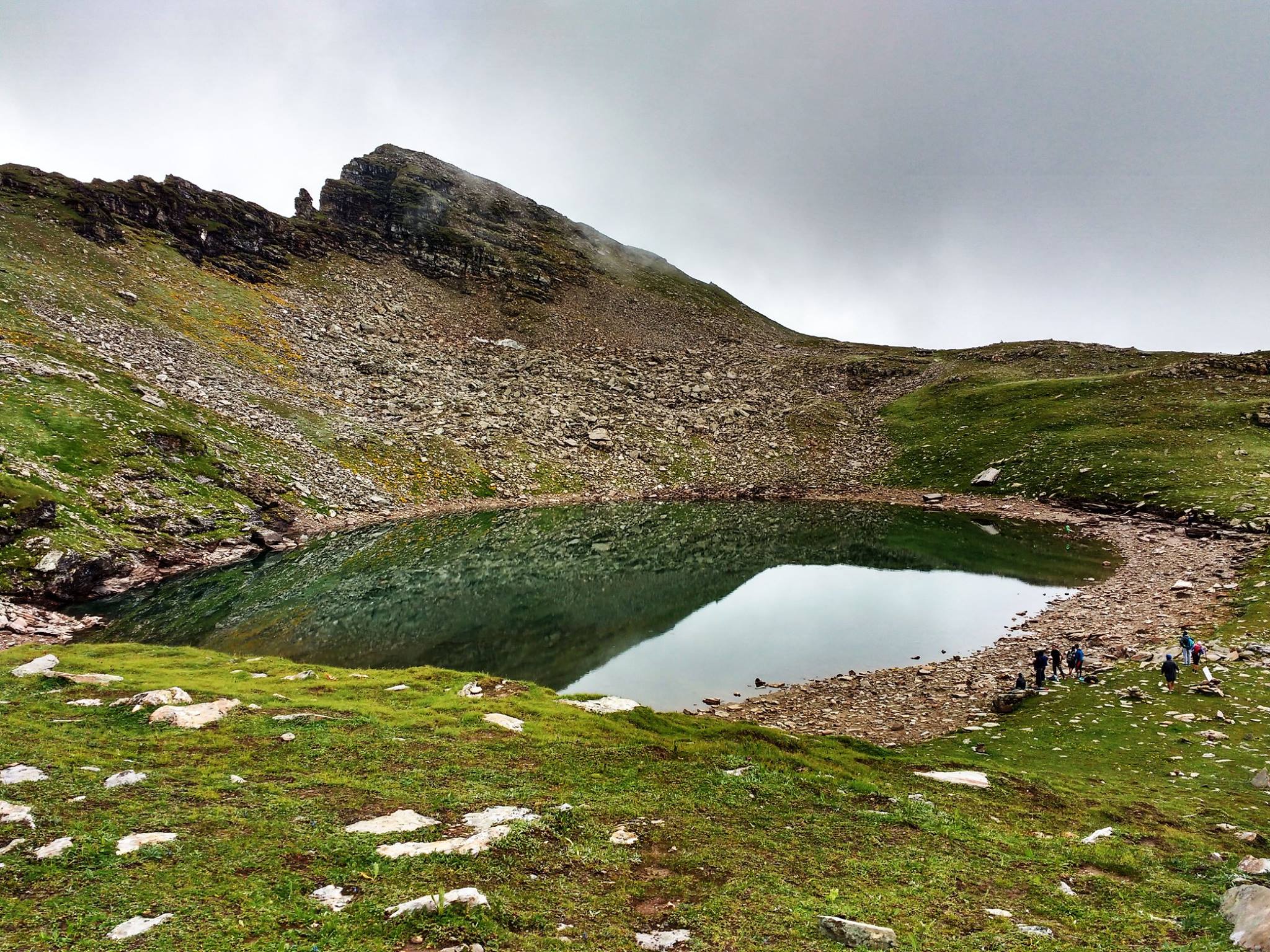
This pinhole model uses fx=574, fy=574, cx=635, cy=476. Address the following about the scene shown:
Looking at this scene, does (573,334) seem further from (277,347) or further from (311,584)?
(311,584)

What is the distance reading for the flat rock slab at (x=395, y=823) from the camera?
10.1 m

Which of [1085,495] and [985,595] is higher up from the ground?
[1085,495]

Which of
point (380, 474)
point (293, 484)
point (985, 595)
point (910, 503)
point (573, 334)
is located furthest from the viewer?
point (573, 334)

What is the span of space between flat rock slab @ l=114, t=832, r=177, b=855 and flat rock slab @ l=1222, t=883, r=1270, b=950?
15.3m

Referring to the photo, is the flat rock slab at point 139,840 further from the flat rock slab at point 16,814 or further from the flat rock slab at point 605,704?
the flat rock slab at point 605,704

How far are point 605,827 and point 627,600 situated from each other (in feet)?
96.2

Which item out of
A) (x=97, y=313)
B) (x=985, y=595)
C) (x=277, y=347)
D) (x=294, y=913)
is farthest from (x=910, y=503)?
(x=97, y=313)

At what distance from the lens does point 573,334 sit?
118 m

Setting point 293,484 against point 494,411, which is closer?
point 293,484

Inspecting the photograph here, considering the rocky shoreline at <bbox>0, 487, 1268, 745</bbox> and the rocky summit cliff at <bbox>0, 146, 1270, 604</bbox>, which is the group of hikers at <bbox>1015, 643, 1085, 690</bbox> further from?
the rocky summit cliff at <bbox>0, 146, 1270, 604</bbox>

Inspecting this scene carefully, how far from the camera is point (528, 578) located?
145 ft

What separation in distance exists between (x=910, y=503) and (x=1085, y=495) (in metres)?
18.4

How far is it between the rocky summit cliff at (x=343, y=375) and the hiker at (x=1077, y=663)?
52.4 metres

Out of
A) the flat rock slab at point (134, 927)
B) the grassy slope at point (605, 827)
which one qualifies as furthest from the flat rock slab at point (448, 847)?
the flat rock slab at point (134, 927)
